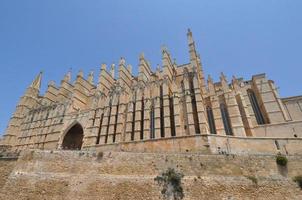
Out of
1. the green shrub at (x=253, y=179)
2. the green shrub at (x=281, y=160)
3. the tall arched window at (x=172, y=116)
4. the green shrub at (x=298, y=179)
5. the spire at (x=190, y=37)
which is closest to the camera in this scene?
the green shrub at (x=298, y=179)

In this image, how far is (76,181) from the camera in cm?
1140

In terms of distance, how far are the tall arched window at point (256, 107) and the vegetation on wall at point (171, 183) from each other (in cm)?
1550

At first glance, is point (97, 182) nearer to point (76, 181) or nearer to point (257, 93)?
point (76, 181)

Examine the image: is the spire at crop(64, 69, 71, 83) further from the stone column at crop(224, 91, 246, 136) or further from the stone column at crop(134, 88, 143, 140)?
the stone column at crop(224, 91, 246, 136)

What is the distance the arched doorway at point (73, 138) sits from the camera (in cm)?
2542

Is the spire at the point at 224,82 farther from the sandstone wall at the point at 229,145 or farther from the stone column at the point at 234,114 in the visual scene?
the sandstone wall at the point at 229,145

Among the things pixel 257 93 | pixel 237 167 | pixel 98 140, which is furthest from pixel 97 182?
pixel 257 93

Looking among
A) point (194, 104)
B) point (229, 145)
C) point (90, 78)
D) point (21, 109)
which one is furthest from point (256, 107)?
point (21, 109)

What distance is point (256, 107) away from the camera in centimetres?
2280

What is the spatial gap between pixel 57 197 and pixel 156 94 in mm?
13864

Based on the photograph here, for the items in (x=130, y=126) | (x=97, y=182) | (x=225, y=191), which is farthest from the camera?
(x=130, y=126)

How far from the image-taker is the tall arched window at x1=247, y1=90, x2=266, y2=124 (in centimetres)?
2161

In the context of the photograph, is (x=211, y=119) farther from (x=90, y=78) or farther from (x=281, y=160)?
(x=90, y=78)

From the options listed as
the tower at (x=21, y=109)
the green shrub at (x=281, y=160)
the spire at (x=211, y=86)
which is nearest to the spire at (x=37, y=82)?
the tower at (x=21, y=109)
